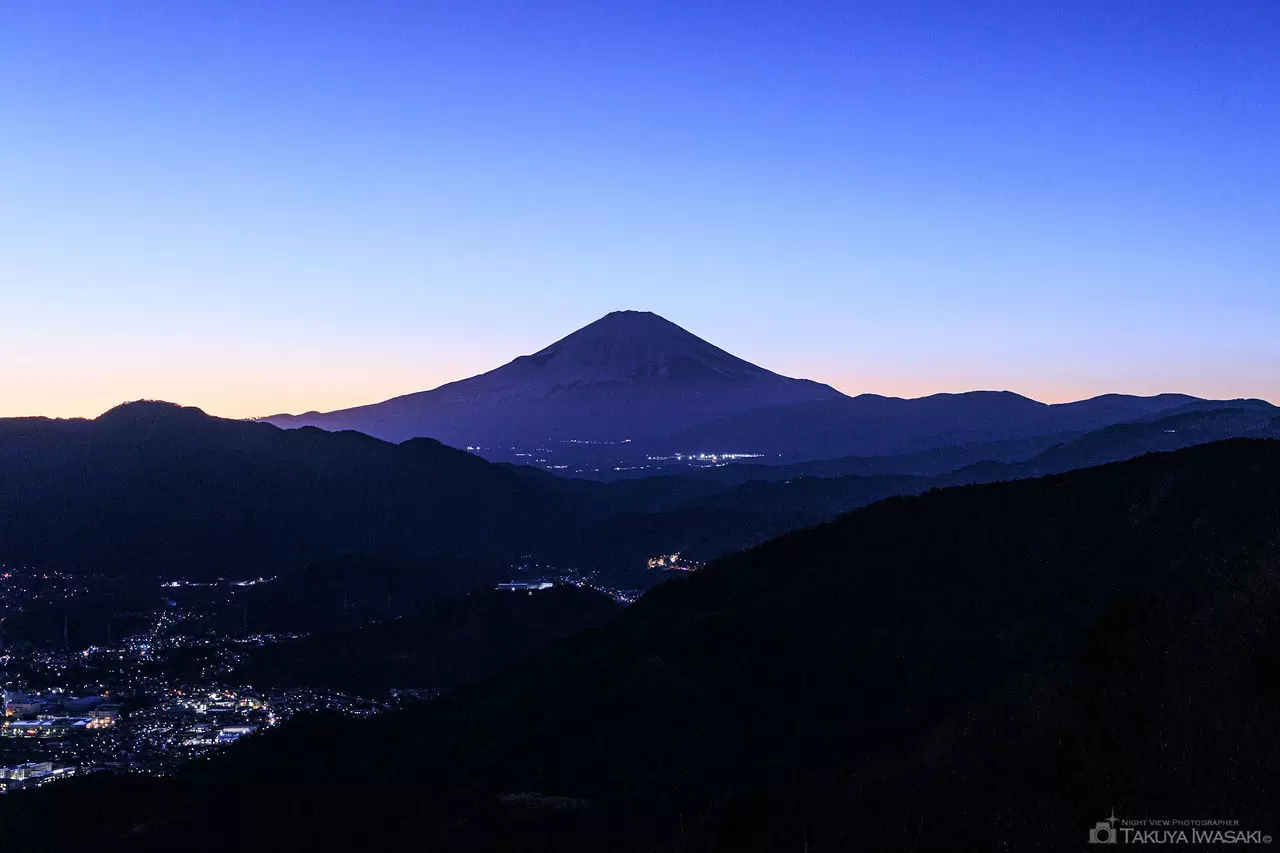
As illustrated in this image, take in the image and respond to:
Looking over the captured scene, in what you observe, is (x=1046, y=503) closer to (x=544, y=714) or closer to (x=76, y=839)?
(x=544, y=714)

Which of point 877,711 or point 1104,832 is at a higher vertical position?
point 1104,832

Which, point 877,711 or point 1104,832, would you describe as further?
point 877,711

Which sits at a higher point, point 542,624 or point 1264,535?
point 1264,535

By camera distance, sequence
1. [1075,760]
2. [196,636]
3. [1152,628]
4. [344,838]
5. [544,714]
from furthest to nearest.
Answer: [196,636] → [544,714] → [344,838] → [1152,628] → [1075,760]

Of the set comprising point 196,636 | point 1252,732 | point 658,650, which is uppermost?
point 1252,732

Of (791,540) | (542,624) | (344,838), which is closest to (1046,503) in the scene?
(791,540)

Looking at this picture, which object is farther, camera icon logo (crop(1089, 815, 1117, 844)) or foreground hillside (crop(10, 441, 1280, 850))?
foreground hillside (crop(10, 441, 1280, 850))
